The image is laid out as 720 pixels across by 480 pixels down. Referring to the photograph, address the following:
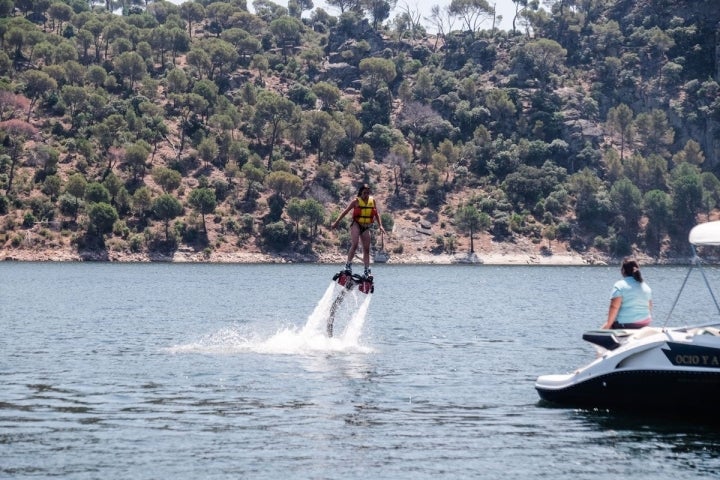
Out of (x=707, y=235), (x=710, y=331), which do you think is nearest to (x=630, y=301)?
(x=710, y=331)

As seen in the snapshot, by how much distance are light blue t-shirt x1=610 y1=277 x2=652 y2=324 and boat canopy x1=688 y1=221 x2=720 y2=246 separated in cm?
185

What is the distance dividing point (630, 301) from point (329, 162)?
14767 centimetres

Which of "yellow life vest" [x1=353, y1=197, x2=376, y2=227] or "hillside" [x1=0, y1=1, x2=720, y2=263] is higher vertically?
"hillside" [x1=0, y1=1, x2=720, y2=263]

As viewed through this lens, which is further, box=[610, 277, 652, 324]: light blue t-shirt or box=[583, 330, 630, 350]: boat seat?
box=[610, 277, 652, 324]: light blue t-shirt

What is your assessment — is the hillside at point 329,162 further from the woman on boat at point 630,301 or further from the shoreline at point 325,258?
the woman on boat at point 630,301

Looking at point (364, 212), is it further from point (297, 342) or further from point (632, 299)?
point (632, 299)

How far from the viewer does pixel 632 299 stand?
24141 millimetres

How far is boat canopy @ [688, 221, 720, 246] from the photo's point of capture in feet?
72.2

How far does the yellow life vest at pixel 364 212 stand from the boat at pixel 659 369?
9479 millimetres

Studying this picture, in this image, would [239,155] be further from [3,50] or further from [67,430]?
[67,430]

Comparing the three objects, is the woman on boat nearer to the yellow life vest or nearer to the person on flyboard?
the person on flyboard

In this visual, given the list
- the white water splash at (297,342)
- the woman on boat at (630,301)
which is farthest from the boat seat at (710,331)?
the white water splash at (297,342)

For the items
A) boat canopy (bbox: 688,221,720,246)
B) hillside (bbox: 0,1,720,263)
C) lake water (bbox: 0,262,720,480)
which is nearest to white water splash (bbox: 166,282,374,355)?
lake water (bbox: 0,262,720,480)

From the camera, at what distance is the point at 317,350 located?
36625 millimetres
